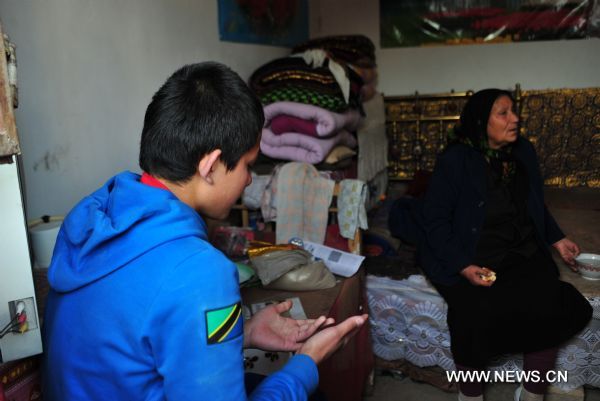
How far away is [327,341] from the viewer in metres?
0.99

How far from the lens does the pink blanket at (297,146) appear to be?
8.45 ft

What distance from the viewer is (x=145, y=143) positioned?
2.89 ft

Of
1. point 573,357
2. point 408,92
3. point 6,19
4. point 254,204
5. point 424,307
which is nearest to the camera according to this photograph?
point 6,19

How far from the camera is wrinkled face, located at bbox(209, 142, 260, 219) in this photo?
2.96 ft

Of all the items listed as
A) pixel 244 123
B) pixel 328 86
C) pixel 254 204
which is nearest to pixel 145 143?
pixel 244 123

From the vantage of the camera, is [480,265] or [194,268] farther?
[480,265]

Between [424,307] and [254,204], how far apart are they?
0.95m

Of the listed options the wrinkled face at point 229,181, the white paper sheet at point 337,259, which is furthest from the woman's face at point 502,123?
the wrinkled face at point 229,181

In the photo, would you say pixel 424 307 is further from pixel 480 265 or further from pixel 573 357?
pixel 573 357

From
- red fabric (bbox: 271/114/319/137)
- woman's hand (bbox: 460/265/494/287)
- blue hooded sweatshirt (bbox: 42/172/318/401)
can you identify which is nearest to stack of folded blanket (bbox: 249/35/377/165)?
red fabric (bbox: 271/114/319/137)

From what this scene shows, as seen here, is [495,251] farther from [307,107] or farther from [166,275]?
[166,275]

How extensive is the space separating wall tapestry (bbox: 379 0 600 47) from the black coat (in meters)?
2.11

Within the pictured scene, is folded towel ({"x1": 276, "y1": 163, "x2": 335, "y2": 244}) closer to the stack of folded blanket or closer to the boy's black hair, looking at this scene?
the stack of folded blanket

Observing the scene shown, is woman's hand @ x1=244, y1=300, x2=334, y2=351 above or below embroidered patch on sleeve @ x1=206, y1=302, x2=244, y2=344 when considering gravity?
below
